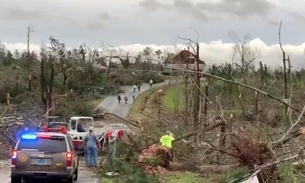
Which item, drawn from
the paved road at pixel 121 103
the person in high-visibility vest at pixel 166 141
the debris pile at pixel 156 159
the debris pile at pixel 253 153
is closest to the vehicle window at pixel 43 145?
the debris pile at pixel 156 159

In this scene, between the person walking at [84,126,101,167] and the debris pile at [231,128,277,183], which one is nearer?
the debris pile at [231,128,277,183]

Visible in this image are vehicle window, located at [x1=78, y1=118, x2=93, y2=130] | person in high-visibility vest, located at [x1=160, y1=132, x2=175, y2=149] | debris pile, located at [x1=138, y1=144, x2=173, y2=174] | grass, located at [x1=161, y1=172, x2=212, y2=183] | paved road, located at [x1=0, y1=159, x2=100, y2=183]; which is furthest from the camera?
vehicle window, located at [x1=78, y1=118, x2=93, y2=130]

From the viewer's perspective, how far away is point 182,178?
15883 millimetres

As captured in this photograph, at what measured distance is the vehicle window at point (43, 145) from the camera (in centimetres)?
1542

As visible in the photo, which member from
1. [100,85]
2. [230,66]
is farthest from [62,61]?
[230,66]

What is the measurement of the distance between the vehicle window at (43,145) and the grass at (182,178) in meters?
2.88

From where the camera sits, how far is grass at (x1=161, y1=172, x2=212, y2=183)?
50.9ft

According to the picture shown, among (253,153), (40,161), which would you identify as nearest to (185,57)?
(40,161)

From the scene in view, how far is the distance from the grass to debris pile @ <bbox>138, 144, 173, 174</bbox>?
413mm

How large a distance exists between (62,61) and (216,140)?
43950mm

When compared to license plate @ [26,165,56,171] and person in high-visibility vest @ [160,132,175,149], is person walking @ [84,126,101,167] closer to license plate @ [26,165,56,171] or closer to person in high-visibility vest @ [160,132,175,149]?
person in high-visibility vest @ [160,132,175,149]

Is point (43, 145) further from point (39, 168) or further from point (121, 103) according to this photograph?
point (121, 103)

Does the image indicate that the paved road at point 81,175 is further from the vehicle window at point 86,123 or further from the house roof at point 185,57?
the vehicle window at point 86,123

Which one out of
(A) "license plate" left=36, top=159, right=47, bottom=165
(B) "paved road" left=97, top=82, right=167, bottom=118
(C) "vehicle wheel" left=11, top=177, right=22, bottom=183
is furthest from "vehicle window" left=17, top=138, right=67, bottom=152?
(B) "paved road" left=97, top=82, right=167, bottom=118
